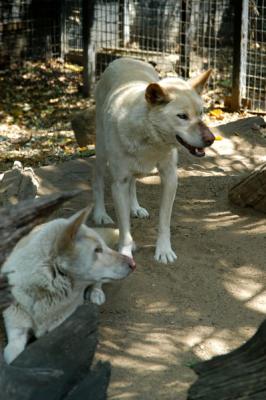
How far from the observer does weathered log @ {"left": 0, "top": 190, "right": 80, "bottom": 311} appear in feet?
Answer: 10.7

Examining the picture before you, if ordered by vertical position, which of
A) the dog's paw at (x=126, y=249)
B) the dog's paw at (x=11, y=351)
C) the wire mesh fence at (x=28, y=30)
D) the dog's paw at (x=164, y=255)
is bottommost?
the dog's paw at (x=11, y=351)

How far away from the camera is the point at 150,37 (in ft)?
45.3

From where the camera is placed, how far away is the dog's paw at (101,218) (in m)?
7.11

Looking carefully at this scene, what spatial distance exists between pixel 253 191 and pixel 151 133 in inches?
61.4

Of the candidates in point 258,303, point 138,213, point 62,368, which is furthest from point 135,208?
point 62,368

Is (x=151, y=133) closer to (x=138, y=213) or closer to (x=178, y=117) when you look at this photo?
(x=178, y=117)

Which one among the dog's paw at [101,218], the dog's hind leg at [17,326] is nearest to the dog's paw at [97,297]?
the dog's hind leg at [17,326]

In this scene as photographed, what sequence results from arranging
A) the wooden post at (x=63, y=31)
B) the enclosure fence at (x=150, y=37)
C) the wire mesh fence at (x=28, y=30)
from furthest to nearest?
the wire mesh fence at (x=28, y=30) < the wooden post at (x=63, y=31) < the enclosure fence at (x=150, y=37)

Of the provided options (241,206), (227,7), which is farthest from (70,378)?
(227,7)

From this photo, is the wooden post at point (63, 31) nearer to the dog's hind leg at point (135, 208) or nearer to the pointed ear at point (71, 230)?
the dog's hind leg at point (135, 208)

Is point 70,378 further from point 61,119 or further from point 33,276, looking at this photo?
point 61,119

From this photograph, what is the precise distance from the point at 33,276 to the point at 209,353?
124cm

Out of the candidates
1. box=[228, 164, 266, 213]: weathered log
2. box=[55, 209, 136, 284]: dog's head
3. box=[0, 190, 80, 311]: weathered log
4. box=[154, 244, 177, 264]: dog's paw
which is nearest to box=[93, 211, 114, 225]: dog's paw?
box=[154, 244, 177, 264]: dog's paw

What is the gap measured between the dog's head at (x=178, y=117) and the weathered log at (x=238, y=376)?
2060mm
